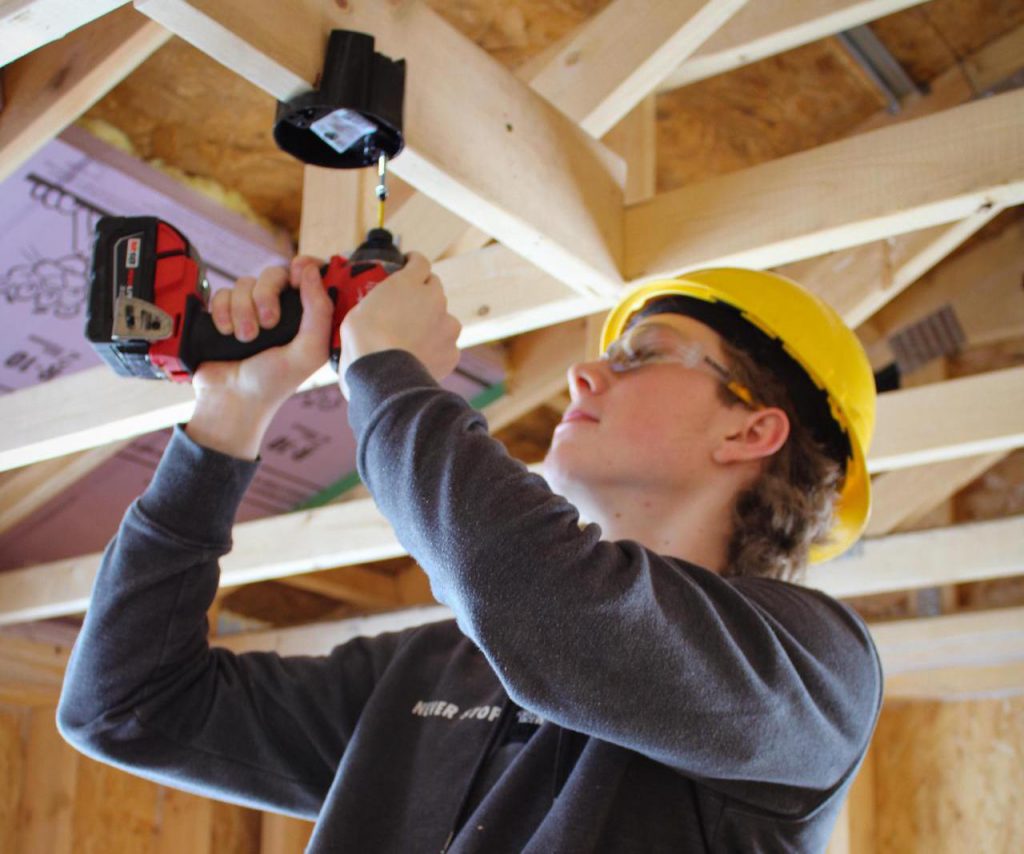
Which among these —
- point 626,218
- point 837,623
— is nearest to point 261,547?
point 626,218

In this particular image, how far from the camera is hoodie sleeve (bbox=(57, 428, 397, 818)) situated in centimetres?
144

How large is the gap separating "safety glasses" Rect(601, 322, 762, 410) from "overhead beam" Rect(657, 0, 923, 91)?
4.37 feet

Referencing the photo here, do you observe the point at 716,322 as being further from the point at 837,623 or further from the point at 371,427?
the point at 371,427

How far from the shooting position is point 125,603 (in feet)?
4.72

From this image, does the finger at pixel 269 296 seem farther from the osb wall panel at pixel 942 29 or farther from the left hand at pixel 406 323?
the osb wall panel at pixel 942 29

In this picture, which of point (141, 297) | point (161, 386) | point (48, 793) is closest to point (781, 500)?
point (141, 297)

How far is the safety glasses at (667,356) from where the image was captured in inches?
66.6

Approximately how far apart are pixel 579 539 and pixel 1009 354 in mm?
4187

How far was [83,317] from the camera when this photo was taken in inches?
121

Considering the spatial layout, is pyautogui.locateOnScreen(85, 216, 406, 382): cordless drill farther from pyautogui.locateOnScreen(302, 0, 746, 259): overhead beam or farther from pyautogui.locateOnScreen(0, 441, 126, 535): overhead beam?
pyautogui.locateOnScreen(0, 441, 126, 535): overhead beam

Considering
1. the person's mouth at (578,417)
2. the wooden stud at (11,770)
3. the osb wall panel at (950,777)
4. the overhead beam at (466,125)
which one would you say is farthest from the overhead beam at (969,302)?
the person's mouth at (578,417)

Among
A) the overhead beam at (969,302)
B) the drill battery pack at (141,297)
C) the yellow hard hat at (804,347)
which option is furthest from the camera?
the overhead beam at (969,302)

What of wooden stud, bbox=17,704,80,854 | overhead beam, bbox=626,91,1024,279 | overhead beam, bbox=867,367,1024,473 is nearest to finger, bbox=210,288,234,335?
overhead beam, bbox=626,91,1024,279

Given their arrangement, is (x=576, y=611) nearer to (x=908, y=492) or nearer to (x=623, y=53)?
(x=623, y=53)
